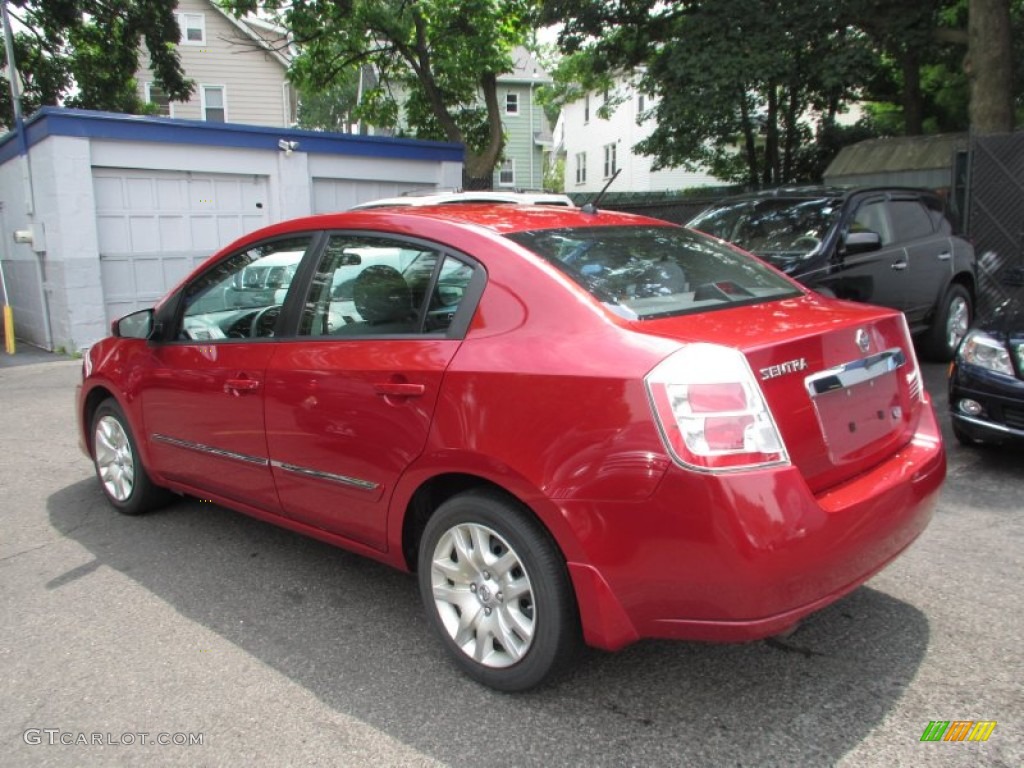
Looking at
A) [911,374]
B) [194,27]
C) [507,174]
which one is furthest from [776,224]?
[507,174]

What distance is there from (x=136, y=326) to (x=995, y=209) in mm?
9665

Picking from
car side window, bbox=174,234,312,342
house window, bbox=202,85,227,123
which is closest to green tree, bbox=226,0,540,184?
house window, bbox=202,85,227,123

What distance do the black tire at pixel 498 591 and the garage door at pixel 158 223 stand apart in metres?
10.8

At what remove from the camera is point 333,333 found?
10.9 feet

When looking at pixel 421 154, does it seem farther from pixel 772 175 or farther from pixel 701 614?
pixel 701 614

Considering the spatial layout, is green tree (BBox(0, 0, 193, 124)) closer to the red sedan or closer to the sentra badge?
the red sedan

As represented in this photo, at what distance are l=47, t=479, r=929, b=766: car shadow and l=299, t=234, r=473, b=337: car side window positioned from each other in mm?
1186

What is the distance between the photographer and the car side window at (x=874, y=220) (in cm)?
734

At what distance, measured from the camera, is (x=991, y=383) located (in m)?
4.83

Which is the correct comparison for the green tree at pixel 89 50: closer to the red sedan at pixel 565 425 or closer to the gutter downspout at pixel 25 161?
the gutter downspout at pixel 25 161

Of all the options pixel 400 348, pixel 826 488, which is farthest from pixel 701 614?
pixel 400 348

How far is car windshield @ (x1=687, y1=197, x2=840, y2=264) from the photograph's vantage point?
7148 mm

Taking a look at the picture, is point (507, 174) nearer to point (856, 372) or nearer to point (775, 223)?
point (775, 223)

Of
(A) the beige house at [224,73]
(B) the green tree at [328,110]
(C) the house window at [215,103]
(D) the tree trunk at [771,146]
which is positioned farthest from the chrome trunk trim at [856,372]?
(B) the green tree at [328,110]
